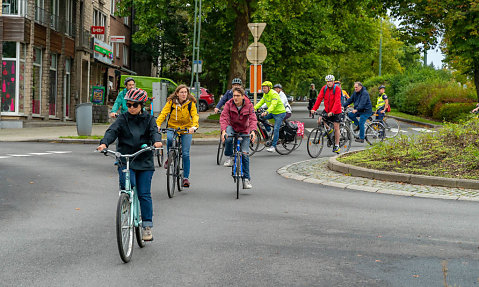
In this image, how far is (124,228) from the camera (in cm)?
602

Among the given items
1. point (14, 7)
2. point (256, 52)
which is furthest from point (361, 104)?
point (14, 7)

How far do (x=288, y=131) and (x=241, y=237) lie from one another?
34.1 ft

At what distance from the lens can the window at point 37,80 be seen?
30.4 metres

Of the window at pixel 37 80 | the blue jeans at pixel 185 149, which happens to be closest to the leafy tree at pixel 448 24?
the window at pixel 37 80

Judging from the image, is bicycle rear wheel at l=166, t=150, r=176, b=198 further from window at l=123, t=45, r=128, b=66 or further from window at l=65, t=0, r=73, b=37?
window at l=123, t=45, r=128, b=66

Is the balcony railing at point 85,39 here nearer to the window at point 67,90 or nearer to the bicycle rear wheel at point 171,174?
the window at point 67,90

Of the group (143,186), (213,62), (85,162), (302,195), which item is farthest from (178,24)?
(143,186)

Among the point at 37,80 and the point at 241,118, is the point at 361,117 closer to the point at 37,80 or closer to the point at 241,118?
the point at 241,118

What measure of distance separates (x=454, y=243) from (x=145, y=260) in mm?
3026

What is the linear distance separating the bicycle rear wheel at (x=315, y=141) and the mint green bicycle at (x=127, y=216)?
10.2m

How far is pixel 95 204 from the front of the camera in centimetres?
933

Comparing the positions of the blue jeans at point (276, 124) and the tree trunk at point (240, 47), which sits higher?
the tree trunk at point (240, 47)

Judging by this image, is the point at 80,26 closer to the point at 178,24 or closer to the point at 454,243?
the point at 178,24

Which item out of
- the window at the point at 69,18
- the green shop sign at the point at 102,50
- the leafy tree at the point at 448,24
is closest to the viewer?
the leafy tree at the point at 448,24
